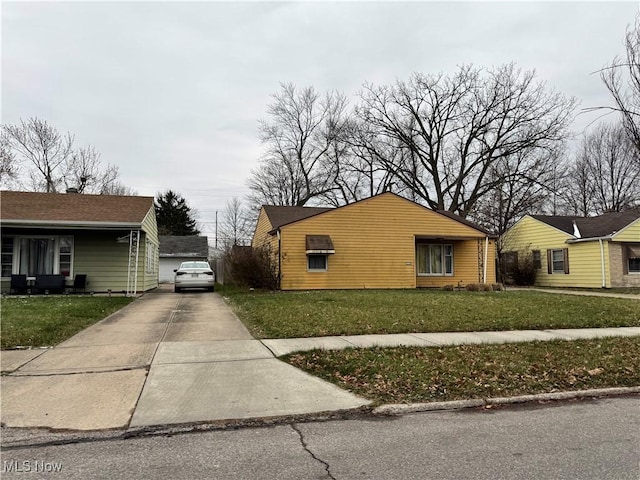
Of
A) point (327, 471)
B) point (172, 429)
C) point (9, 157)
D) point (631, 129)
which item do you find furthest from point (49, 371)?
point (9, 157)

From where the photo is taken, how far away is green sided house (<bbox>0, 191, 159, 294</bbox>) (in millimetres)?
16703

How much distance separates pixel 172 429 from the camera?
4590mm

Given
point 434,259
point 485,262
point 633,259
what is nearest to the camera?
point 485,262

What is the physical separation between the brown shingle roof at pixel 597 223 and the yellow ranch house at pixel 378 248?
5184mm

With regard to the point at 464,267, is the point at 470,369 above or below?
below

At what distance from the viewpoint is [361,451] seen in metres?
4.13

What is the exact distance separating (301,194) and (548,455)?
4232 cm

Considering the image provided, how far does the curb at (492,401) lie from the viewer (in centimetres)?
525

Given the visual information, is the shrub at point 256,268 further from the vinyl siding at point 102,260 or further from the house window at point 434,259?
the house window at point 434,259

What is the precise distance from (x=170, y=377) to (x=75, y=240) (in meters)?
14.0

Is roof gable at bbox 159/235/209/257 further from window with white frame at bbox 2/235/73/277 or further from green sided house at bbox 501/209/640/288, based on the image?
green sided house at bbox 501/209/640/288

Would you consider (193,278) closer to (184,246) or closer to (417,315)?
(417,315)

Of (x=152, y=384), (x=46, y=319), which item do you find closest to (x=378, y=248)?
(x=46, y=319)

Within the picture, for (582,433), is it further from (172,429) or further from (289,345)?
(289,345)
